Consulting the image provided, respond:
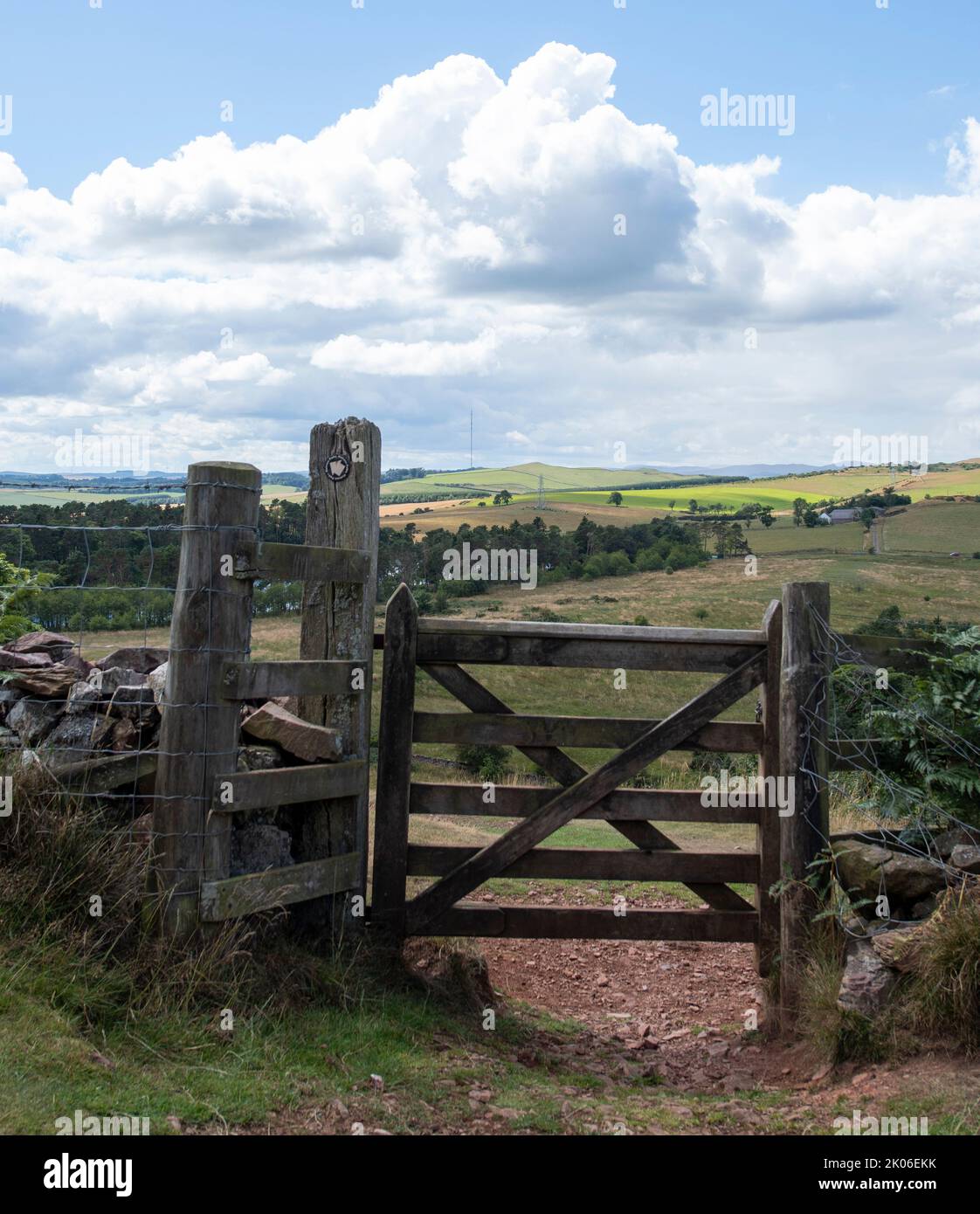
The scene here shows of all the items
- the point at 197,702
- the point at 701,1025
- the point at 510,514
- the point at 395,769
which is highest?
the point at 510,514

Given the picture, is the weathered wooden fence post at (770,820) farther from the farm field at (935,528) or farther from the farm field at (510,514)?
the farm field at (935,528)

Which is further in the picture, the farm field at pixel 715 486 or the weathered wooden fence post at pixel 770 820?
the farm field at pixel 715 486

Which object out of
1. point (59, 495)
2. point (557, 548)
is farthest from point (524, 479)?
point (59, 495)

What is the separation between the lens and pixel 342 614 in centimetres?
693

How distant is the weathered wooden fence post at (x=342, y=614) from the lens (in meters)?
6.84

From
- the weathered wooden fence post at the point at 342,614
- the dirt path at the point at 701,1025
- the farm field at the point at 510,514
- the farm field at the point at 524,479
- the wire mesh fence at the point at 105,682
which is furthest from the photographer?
the farm field at the point at 524,479

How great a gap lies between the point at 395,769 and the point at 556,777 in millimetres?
1074

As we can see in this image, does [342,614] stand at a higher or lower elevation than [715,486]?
lower

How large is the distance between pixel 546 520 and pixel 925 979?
8982cm

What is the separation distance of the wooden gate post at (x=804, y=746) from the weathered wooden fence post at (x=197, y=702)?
11.6 ft

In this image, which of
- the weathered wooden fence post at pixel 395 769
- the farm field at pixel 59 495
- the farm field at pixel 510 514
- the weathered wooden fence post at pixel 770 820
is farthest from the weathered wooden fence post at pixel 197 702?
the farm field at pixel 510 514

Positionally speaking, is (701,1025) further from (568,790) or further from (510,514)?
(510,514)

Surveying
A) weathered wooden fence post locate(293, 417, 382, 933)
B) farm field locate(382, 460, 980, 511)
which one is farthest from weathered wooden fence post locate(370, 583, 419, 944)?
farm field locate(382, 460, 980, 511)

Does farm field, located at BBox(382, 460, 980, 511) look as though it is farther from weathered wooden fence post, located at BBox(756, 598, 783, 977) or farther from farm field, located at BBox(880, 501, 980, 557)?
weathered wooden fence post, located at BBox(756, 598, 783, 977)
